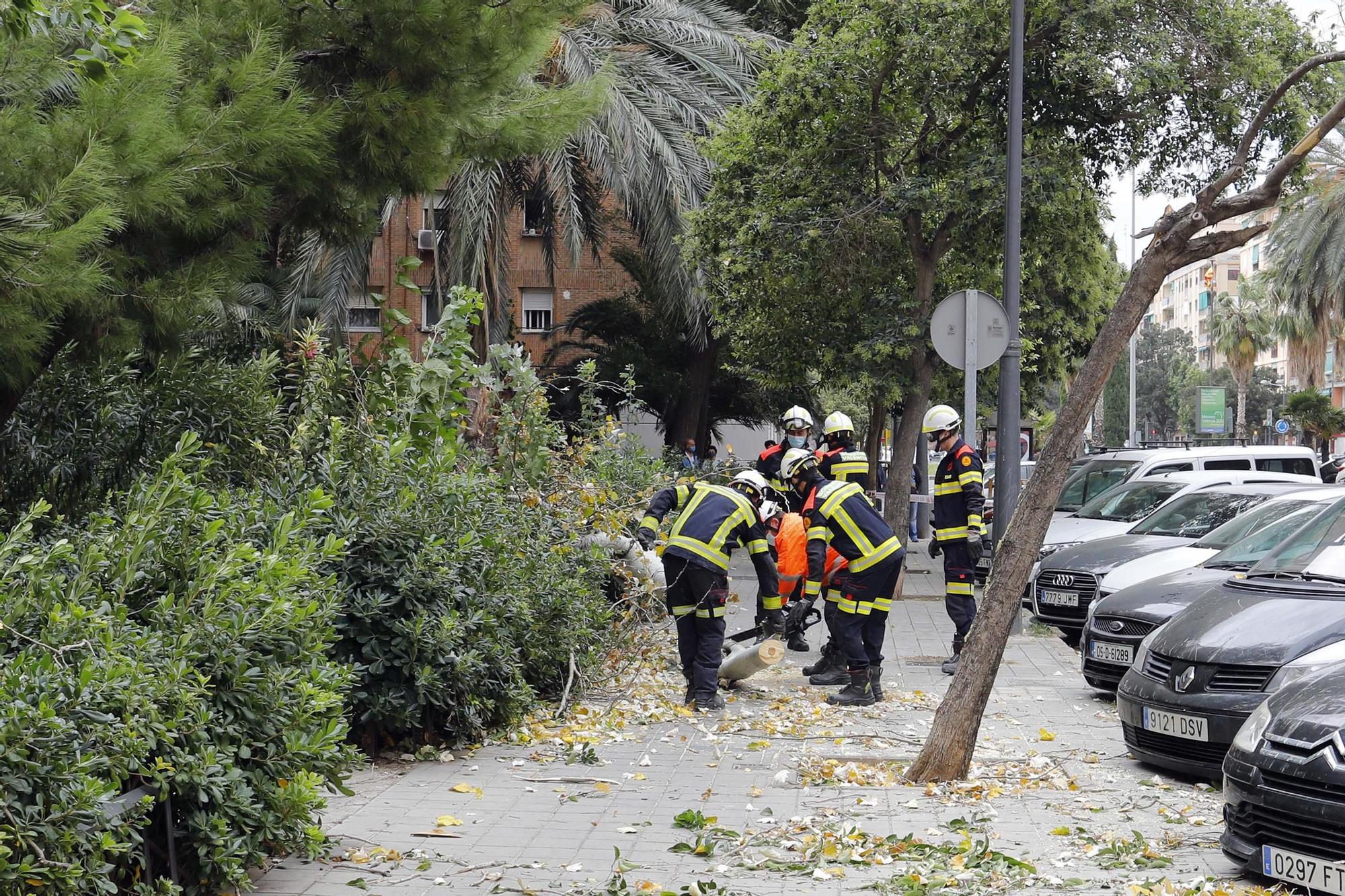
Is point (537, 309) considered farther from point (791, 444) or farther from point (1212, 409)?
point (1212, 409)

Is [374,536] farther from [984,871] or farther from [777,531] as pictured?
[777,531]

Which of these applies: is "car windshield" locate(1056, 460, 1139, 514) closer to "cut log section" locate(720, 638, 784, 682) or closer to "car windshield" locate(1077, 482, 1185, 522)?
"car windshield" locate(1077, 482, 1185, 522)

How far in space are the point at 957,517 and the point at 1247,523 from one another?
2.28m

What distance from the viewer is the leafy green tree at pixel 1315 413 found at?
49.3 m

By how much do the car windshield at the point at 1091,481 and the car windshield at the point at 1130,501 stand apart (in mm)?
1299

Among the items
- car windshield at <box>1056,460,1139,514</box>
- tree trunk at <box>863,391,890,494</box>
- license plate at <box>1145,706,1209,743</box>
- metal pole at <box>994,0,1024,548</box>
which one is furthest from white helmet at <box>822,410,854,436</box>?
tree trunk at <box>863,391,890,494</box>

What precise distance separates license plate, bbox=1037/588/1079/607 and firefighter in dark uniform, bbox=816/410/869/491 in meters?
2.17

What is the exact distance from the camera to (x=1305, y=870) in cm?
498

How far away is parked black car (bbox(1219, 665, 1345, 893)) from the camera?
4.91 metres

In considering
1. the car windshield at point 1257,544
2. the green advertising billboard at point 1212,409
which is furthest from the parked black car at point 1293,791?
the green advertising billboard at point 1212,409

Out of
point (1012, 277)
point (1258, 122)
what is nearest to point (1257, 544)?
point (1258, 122)

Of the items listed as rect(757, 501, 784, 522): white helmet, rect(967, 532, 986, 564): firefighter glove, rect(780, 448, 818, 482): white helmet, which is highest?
rect(780, 448, 818, 482): white helmet

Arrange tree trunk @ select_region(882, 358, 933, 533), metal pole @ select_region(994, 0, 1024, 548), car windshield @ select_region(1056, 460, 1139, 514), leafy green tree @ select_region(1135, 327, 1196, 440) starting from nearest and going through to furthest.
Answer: metal pole @ select_region(994, 0, 1024, 548) < tree trunk @ select_region(882, 358, 933, 533) < car windshield @ select_region(1056, 460, 1139, 514) < leafy green tree @ select_region(1135, 327, 1196, 440)

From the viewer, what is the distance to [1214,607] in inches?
294
